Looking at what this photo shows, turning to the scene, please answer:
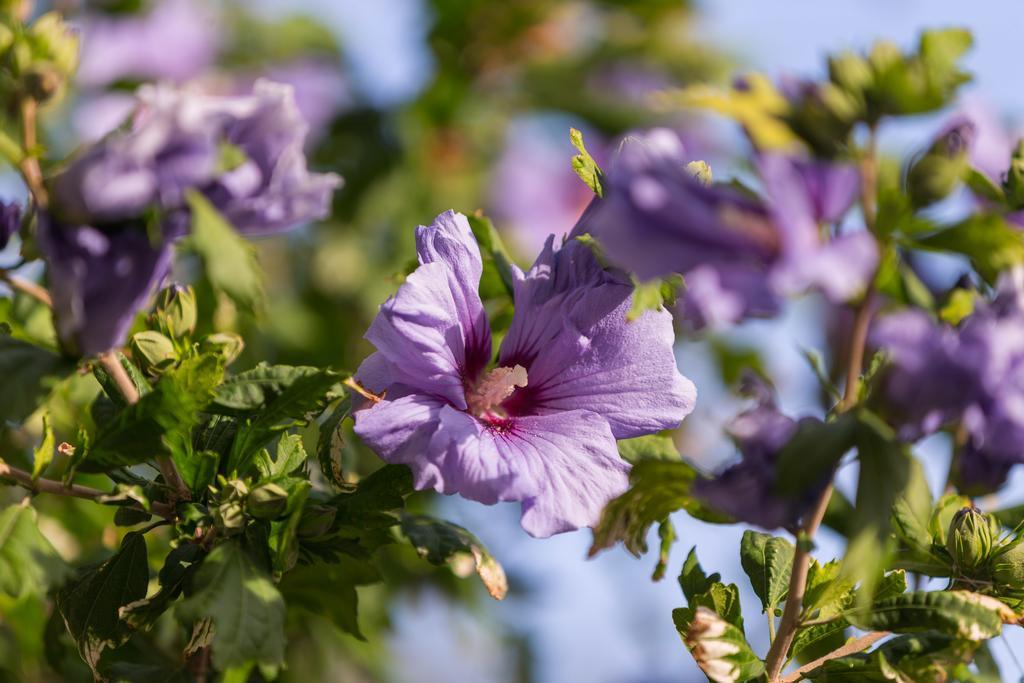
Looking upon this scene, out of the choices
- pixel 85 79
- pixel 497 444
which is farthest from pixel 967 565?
pixel 85 79

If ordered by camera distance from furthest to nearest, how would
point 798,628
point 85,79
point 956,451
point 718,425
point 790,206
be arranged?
point 85,79 < point 956,451 < point 798,628 < point 718,425 < point 790,206

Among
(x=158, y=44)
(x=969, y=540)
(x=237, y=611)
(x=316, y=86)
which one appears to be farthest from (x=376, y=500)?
(x=158, y=44)

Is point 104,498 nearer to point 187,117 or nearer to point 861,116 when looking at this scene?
point 187,117

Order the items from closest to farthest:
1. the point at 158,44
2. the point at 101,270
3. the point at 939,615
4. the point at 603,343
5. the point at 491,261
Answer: the point at 101,270 → the point at 939,615 → the point at 603,343 → the point at 491,261 → the point at 158,44

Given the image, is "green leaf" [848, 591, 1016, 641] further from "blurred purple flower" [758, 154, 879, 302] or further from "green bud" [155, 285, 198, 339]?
"green bud" [155, 285, 198, 339]

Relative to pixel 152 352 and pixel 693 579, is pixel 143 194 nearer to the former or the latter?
pixel 152 352

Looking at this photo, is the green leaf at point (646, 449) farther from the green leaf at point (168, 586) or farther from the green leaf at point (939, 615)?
the green leaf at point (168, 586)
